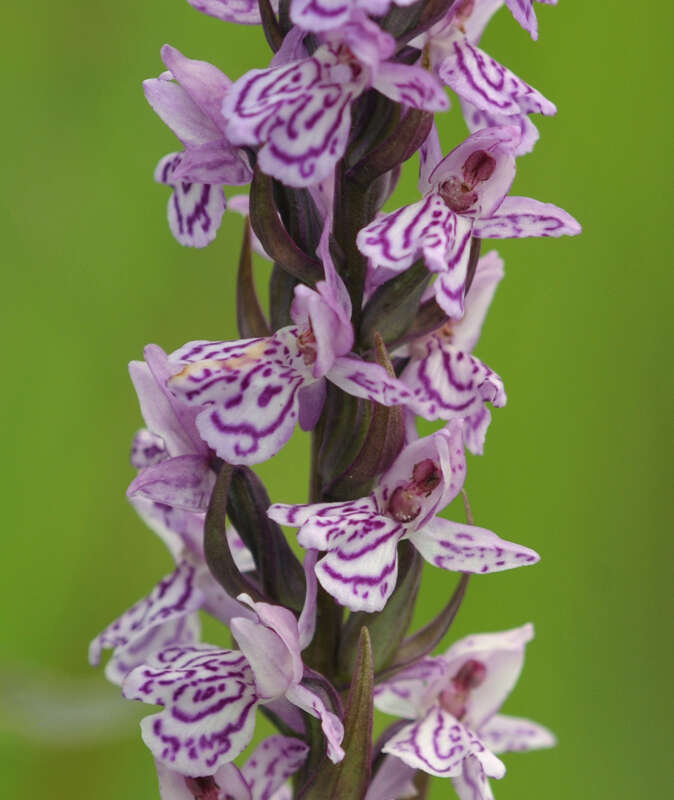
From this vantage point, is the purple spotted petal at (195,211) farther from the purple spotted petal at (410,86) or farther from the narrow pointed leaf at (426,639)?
the narrow pointed leaf at (426,639)

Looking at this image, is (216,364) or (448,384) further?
(448,384)

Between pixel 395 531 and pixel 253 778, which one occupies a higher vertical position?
pixel 395 531

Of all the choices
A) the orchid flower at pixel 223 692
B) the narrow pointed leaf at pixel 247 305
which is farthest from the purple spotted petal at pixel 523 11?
the orchid flower at pixel 223 692

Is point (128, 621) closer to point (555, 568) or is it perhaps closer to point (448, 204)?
point (448, 204)

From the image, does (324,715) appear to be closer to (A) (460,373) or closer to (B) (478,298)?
(A) (460,373)

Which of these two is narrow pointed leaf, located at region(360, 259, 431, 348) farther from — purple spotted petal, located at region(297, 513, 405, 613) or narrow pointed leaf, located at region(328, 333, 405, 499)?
purple spotted petal, located at region(297, 513, 405, 613)

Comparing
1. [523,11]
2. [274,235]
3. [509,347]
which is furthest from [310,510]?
[509,347]

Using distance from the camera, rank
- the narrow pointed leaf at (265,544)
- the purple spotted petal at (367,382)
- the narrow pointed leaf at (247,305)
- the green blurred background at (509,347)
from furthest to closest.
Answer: the green blurred background at (509,347), the narrow pointed leaf at (247,305), the narrow pointed leaf at (265,544), the purple spotted petal at (367,382)
